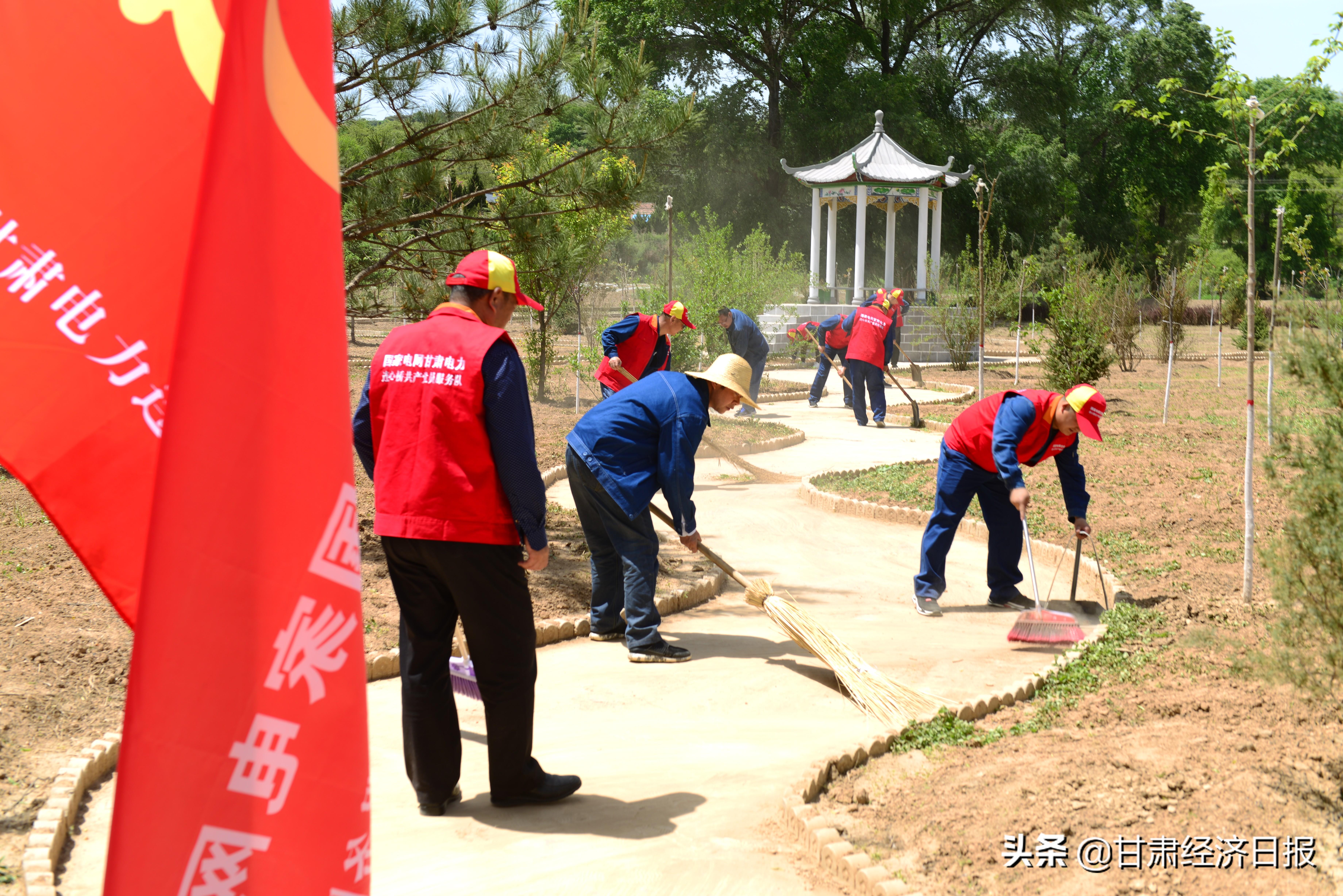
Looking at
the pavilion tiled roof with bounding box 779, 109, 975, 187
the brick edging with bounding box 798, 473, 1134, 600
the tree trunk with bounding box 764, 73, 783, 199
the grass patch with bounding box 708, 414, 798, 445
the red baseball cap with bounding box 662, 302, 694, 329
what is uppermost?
the tree trunk with bounding box 764, 73, 783, 199

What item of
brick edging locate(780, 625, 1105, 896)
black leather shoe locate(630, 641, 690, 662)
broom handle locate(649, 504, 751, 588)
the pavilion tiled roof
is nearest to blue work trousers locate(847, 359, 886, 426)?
broom handle locate(649, 504, 751, 588)

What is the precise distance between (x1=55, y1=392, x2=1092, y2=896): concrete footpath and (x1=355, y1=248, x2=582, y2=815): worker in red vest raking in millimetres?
279

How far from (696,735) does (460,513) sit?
166 cm

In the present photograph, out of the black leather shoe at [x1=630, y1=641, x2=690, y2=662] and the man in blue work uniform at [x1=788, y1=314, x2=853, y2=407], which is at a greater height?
the man in blue work uniform at [x1=788, y1=314, x2=853, y2=407]

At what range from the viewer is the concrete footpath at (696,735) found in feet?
10.8

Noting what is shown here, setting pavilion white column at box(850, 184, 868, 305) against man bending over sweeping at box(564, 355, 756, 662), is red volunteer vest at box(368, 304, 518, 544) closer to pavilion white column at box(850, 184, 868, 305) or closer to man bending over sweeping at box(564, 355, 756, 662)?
man bending over sweeping at box(564, 355, 756, 662)

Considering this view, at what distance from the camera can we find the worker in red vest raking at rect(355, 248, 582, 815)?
3400 millimetres

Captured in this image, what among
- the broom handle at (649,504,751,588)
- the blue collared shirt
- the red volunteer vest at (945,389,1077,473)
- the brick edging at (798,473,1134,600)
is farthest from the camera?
the brick edging at (798,473,1134,600)

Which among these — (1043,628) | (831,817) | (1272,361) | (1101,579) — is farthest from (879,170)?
(831,817)

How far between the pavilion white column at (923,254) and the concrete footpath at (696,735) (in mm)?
20907

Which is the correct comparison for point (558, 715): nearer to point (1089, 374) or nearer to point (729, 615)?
point (729, 615)

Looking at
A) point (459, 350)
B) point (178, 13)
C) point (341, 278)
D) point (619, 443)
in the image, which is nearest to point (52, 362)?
point (178, 13)

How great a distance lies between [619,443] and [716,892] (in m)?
2.49

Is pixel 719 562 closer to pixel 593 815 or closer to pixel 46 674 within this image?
pixel 593 815
